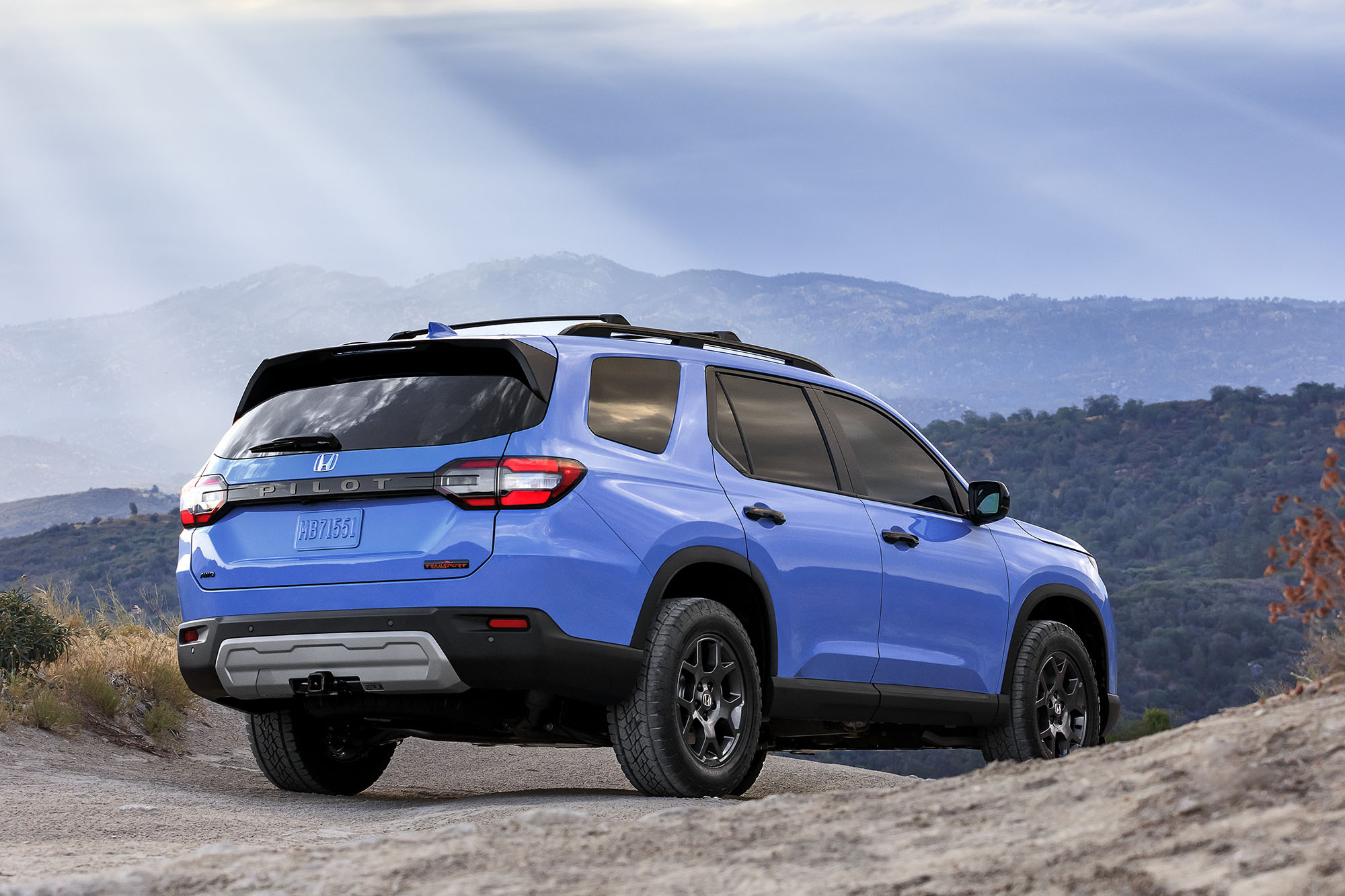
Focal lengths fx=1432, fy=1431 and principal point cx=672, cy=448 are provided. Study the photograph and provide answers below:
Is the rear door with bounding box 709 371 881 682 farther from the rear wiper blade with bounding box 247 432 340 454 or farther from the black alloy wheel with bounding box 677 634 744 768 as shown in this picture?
the rear wiper blade with bounding box 247 432 340 454

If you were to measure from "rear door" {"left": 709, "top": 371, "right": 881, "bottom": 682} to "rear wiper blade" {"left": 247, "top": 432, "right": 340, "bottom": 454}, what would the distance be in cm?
161

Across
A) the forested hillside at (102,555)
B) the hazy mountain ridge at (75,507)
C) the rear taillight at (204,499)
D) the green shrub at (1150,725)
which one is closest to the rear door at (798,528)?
the rear taillight at (204,499)

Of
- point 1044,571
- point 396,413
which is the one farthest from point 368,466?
point 1044,571

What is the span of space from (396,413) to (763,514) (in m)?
1.64

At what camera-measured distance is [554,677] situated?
5410 mm

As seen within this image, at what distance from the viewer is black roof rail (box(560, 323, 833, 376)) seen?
619cm

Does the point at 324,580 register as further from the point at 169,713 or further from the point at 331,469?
the point at 169,713

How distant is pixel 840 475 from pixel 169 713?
5.99 meters

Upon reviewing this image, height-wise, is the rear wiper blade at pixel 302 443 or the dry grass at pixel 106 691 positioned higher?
the rear wiper blade at pixel 302 443

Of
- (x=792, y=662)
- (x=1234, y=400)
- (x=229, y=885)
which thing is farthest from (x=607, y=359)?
(x=1234, y=400)

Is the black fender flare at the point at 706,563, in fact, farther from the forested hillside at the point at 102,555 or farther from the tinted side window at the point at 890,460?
the forested hillside at the point at 102,555

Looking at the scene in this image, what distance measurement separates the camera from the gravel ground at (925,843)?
317cm

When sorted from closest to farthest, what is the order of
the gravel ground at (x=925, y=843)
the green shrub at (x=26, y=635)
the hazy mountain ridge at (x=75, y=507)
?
the gravel ground at (x=925, y=843), the green shrub at (x=26, y=635), the hazy mountain ridge at (x=75, y=507)

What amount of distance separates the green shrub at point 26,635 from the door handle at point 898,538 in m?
6.71
